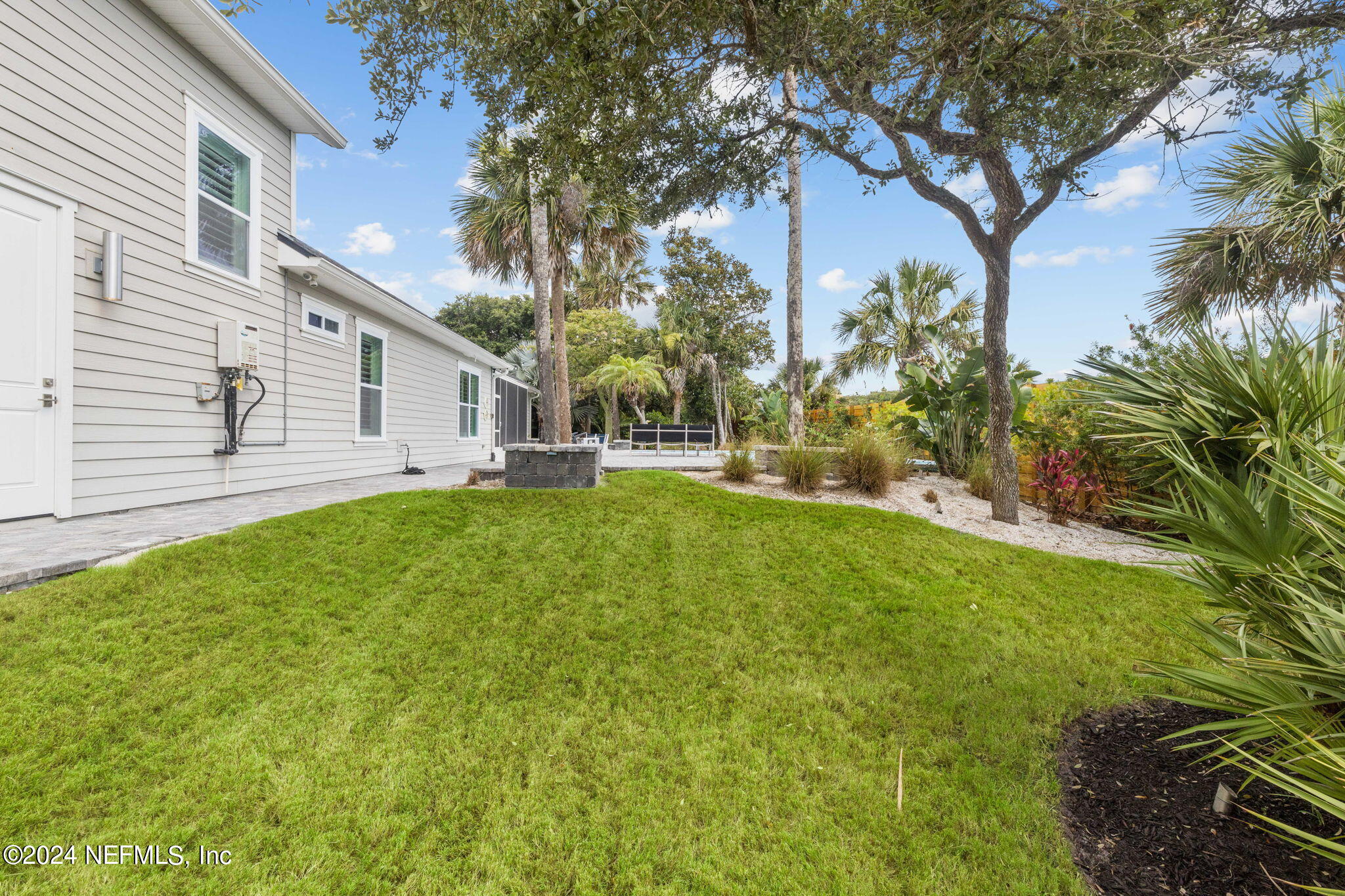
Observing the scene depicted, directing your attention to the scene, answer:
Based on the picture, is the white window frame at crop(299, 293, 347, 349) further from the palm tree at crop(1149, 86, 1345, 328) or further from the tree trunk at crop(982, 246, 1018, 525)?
the palm tree at crop(1149, 86, 1345, 328)

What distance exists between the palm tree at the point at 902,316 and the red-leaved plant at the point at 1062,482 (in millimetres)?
4846

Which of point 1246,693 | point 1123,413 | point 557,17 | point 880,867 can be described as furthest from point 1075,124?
point 880,867

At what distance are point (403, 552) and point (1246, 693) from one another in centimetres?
448

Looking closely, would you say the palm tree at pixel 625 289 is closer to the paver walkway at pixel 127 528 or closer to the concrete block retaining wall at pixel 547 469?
the concrete block retaining wall at pixel 547 469

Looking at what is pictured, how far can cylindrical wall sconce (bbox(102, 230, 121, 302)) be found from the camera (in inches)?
168

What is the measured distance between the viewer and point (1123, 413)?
3.13 metres

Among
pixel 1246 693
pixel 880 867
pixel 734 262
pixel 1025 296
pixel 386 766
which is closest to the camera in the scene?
pixel 1246 693

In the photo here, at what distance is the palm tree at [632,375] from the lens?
22.3 m

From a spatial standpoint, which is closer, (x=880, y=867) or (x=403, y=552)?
(x=880, y=867)

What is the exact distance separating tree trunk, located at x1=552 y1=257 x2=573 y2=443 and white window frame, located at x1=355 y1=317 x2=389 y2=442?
9.04 ft

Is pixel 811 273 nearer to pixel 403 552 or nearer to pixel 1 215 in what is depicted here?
pixel 403 552

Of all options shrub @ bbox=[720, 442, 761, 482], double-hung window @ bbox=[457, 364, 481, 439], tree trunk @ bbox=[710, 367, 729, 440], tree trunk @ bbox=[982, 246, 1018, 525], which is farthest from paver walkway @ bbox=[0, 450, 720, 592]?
tree trunk @ bbox=[710, 367, 729, 440]

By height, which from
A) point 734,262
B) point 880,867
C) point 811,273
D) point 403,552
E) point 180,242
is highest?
point 734,262

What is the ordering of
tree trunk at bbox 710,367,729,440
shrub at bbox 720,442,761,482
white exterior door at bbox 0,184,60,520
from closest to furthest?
white exterior door at bbox 0,184,60,520, shrub at bbox 720,442,761,482, tree trunk at bbox 710,367,729,440
